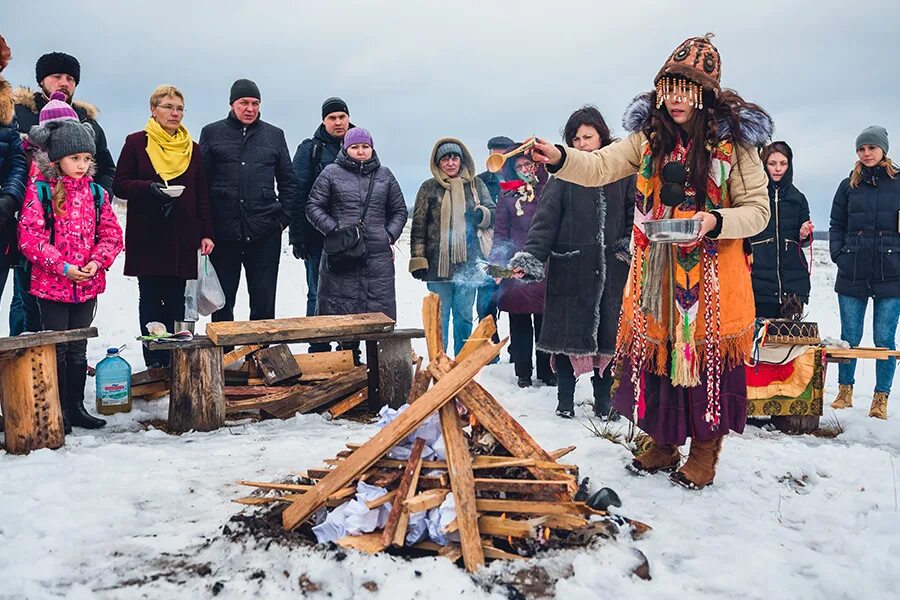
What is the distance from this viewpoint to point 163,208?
219 inches

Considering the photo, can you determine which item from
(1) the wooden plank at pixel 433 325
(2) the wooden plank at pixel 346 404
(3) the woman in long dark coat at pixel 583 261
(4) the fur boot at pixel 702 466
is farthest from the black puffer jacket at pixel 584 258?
A: (1) the wooden plank at pixel 433 325

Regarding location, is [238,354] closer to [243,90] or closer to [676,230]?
[243,90]

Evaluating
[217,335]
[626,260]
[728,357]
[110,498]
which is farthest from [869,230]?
[110,498]

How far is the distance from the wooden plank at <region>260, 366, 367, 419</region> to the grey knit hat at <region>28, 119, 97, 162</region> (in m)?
2.30

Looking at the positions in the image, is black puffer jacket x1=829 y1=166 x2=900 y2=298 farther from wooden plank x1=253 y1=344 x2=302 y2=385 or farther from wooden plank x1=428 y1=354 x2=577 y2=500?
wooden plank x1=253 y1=344 x2=302 y2=385

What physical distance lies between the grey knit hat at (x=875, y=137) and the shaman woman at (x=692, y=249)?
137 inches

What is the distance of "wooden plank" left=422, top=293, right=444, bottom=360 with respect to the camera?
127 inches

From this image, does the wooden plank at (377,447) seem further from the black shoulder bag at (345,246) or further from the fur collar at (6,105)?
the fur collar at (6,105)

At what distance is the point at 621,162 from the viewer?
382 centimetres

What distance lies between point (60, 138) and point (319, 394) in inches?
104

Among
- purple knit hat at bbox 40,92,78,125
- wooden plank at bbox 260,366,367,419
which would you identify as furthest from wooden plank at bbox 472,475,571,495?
purple knit hat at bbox 40,92,78,125

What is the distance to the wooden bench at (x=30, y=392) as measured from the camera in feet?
13.3

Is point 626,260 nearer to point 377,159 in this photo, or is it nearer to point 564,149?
point 564,149

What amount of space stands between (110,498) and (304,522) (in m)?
1.13
